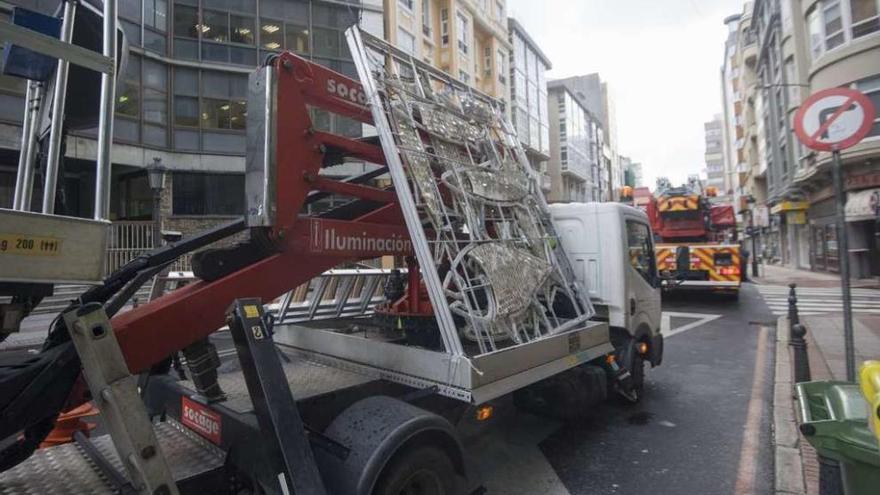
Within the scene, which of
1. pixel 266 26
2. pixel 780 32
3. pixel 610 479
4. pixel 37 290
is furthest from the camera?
pixel 780 32

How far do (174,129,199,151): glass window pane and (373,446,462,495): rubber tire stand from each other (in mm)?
21664

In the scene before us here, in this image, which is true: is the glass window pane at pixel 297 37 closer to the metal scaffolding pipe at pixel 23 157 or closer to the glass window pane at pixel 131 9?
the glass window pane at pixel 131 9

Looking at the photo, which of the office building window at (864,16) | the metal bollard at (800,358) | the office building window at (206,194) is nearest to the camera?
the metal bollard at (800,358)

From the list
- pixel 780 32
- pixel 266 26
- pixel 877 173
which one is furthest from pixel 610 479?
pixel 780 32

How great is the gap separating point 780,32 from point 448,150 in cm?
2884

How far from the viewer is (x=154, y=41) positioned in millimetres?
20094

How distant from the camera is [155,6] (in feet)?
65.9

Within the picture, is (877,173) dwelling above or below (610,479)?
above

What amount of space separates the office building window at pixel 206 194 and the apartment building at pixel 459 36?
996cm

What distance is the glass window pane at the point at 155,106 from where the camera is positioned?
19734 millimetres

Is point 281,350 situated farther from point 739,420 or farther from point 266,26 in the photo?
point 266,26

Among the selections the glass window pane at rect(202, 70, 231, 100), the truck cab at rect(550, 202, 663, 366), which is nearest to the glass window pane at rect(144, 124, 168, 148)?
the glass window pane at rect(202, 70, 231, 100)

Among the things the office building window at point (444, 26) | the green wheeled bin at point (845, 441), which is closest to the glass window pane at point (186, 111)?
the office building window at point (444, 26)

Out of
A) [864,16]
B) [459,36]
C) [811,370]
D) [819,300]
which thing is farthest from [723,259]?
[459,36]
